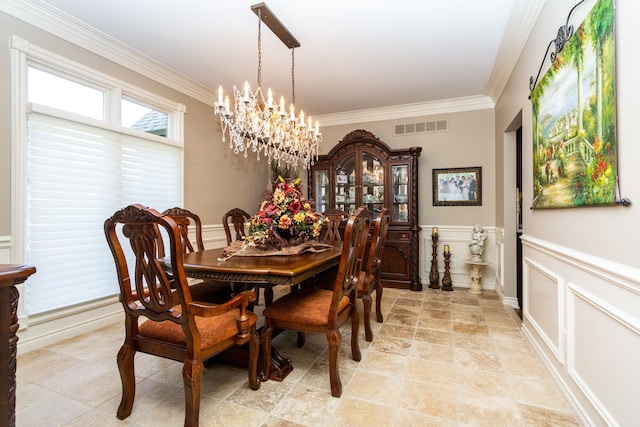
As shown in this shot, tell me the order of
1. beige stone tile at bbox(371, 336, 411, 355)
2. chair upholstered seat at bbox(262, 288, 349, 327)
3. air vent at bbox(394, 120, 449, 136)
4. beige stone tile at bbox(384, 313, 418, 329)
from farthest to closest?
air vent at bbox(394, 120, 449, 136)
beige stone tile at bbox(384, 313, 418, 329)
beige stone tile at bbox(371, 336, 411, 355)
chair upholstered seat at bbox(262, 288, 349, 327)

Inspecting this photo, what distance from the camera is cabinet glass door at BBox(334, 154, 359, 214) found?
4.55 m

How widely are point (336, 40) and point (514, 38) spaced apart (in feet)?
5.18

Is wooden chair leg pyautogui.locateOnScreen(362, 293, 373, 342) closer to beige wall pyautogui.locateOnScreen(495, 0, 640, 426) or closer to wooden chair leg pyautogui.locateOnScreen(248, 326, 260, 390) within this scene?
wooden chair leg pyautogui.locateOnScreen(248, 326, 260, 390)

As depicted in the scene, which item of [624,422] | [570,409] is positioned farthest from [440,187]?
[624,422]

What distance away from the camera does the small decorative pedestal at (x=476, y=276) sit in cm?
393

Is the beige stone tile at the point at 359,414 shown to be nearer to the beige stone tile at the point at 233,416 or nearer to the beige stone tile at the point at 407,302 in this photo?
the beige stone tile at the point at 233,416

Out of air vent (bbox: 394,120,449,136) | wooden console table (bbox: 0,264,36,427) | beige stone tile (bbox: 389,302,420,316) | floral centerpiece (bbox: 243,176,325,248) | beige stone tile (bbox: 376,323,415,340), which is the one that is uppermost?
air vent (bbox: 394,120,449,136)

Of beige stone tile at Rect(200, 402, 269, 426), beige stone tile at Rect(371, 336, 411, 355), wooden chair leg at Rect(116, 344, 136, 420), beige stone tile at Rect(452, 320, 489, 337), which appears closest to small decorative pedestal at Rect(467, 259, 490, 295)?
beige stone tile at Rect(452, 320, 489, 337)

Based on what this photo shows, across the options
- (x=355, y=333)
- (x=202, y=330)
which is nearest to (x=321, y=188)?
(x=355, y=333)

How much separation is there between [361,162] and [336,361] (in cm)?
319

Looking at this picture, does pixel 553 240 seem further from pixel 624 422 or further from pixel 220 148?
pixel 220 148

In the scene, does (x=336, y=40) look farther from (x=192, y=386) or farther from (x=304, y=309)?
(x=192, y=386)

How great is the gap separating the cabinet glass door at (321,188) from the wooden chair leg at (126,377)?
11.5 feet

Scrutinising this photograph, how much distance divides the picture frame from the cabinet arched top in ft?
1.91
